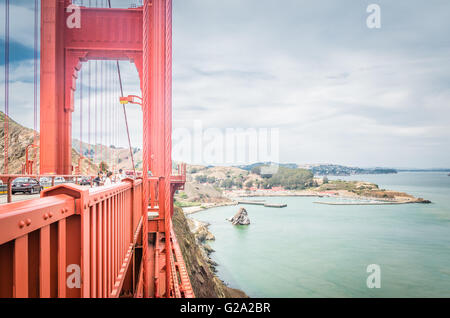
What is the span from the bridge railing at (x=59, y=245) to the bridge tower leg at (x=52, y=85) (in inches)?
312

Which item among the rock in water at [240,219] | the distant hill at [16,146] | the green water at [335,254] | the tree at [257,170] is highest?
the distant hill at [16,146]

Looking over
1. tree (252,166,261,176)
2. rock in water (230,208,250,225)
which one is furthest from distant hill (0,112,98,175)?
tree (252,166,261,176)

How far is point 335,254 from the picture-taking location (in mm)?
43531

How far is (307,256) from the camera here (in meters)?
41.8

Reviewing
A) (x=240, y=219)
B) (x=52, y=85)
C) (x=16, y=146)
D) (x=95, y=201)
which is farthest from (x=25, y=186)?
(x=240, y=219)

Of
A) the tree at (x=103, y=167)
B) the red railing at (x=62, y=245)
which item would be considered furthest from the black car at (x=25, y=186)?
the red railing at (x=62, y=245)

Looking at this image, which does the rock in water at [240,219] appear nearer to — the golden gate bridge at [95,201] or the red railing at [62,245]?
the golden gate bridge at [95,201]

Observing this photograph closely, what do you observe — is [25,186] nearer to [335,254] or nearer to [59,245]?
[59,245]

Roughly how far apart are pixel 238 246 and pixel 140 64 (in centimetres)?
4251

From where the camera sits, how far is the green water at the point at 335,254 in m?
33.0

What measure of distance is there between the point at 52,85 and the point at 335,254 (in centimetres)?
4498

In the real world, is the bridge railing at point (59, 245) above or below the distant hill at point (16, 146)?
below
